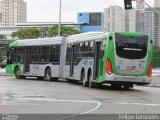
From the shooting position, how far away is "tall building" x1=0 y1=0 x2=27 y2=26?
537 ft

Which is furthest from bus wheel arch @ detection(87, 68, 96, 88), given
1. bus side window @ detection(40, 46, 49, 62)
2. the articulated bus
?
bus side window @ detection(40, 46, 49, 62)

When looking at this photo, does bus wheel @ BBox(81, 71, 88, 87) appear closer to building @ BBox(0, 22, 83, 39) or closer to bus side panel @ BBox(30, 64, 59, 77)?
bus side panel @ BBox(30, 64, 59, 77)

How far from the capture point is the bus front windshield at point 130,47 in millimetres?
24328

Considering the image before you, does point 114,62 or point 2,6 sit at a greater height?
point 2,6

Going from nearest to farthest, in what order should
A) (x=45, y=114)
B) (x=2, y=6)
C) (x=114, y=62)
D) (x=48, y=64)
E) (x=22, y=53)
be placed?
(x=45, y=114)
(x=114, y=62)
(x=48, y=64)
(x=22, y=53)
(x=2, y=6)

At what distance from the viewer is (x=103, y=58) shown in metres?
24.5

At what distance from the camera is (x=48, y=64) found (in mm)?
34250

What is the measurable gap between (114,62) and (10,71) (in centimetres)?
1633

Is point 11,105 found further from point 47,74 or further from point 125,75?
point 47,74

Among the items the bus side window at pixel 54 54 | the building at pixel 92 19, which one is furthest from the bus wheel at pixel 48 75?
the building at pixel 92 19

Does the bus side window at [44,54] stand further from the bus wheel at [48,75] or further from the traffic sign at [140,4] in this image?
the traffic sign at [140,4]

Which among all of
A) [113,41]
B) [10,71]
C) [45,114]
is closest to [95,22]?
[10,71]

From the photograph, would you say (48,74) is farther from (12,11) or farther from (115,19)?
(12,11)

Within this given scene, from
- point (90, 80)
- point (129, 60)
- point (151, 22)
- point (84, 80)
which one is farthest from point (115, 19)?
point (129, 60)
